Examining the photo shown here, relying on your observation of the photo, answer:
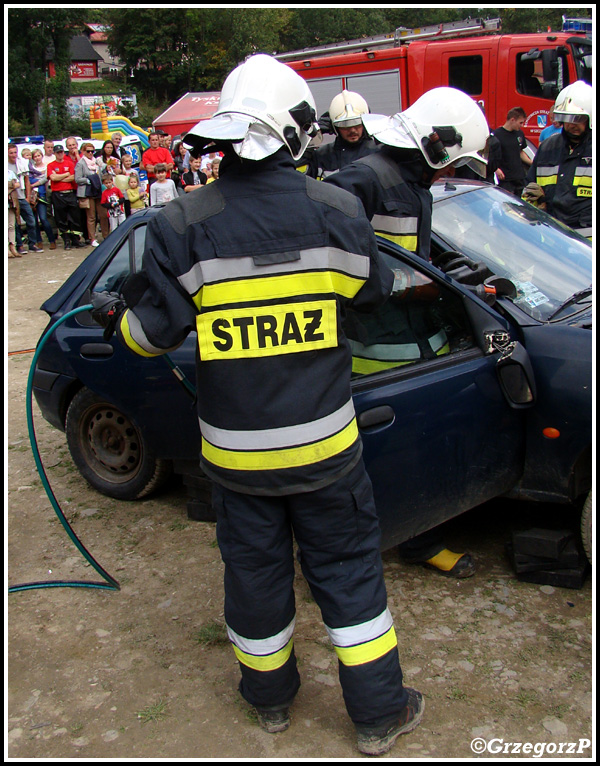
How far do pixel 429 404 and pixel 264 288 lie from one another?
1.06 metres

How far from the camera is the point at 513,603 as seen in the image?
3.21 m

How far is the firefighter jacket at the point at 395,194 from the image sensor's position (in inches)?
138

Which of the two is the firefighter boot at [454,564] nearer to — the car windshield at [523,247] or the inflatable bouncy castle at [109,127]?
the car windshield at [523,247]

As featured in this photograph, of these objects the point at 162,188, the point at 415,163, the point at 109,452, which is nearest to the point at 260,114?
the point at 415,163

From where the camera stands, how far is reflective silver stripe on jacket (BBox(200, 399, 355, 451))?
2.30m

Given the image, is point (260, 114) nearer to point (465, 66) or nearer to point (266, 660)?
point (266, 660)

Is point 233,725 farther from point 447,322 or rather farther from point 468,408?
point 447,322

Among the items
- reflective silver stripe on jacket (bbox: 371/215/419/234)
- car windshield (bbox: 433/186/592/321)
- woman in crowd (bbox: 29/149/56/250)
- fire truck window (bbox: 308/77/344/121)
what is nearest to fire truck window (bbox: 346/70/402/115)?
fire truck window (bbox: 308/77/344/121)

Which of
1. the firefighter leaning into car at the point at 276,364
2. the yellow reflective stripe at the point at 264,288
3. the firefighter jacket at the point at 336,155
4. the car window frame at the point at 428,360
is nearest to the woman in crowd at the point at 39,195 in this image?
the firefighter jacket at the point at 336,155

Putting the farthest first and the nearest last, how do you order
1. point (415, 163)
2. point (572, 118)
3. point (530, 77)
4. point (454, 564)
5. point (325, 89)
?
1. point (325, 89)
2. point (530, 77)
3. point (572, 118)
4. point (415, 163)
5. point (454, 564)

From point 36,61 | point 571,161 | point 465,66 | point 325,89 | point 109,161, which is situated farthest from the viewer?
point 36,61

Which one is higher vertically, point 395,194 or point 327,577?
point 395,194

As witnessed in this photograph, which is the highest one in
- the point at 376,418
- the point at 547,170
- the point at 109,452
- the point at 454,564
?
the point at 547,170

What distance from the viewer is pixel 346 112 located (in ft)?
20.0
